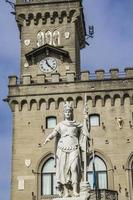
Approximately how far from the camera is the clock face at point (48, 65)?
141 feet

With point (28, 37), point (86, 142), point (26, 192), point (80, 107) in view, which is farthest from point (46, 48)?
point (86, 142)

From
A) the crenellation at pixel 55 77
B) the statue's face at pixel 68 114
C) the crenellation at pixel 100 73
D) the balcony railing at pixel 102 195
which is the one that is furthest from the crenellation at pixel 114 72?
the statue's face at pixel 68 114

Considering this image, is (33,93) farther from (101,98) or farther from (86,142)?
(86,142)

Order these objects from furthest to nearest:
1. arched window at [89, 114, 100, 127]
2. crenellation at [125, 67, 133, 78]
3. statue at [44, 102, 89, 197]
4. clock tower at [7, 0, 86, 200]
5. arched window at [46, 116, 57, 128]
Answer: crenellation at [125, 67, 133, 78], arched window at [46, 116, 57, 128], arched window at [89, 114, 100, 127], clock tower at [7, 0, 86, 200], statue at [44, 102, 89, 197]

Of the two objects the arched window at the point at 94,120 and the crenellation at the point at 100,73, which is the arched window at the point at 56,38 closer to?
the crenellation at the point at 100,73

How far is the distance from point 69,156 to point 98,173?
24.9 metres

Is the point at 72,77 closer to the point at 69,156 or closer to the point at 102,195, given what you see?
the point at 102,195

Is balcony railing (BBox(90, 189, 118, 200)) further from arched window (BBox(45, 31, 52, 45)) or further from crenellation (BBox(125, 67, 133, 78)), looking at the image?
arched window (BBox(45, 31, 52, 45))

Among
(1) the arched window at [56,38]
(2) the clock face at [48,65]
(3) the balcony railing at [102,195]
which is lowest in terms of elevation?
(3) the balcony railing at [102,195]

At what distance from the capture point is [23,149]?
1533 inches

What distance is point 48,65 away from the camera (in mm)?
43219

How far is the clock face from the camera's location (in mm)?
43062

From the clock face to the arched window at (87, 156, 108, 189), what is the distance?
9.29 m

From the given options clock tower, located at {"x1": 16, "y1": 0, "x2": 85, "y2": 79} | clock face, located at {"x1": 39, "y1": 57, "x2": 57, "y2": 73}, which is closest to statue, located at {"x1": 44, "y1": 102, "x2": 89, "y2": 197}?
clock tower, located at {"x1": 16, "y1": 0, "x2": 85, "y2": 79}
